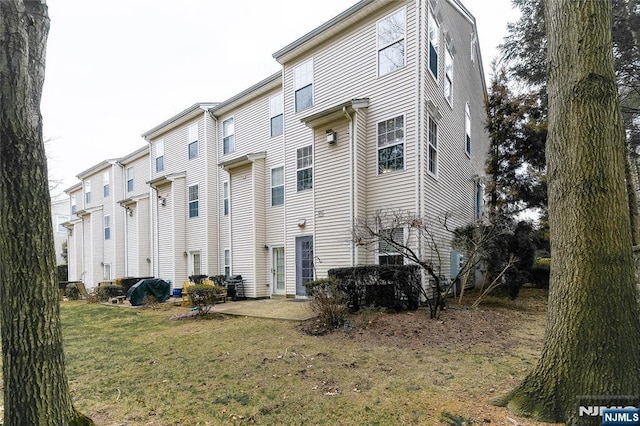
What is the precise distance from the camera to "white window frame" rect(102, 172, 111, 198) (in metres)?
22.3

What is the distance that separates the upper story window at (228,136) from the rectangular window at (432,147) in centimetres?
896

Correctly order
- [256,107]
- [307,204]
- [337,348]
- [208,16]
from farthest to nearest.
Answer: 1. [208,16]
2. [256,107]
3. [307,204]
4. [337,348]

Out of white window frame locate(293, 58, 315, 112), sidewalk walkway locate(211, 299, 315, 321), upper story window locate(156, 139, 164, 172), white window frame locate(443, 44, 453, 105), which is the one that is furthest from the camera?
upper story window locate(156, 139, 164, 172)

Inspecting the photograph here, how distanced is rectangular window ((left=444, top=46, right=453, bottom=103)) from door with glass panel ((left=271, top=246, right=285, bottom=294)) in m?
8.46

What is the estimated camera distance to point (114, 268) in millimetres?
20047

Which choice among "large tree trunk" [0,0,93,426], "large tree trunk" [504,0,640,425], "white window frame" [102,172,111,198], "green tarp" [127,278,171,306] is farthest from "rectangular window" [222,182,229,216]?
"large tree trunk" [504,0,640,425]

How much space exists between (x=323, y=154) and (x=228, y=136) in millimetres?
6599

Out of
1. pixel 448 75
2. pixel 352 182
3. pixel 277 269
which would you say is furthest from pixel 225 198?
pixel 448 75

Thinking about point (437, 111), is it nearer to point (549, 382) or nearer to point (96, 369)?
point (549, 382)

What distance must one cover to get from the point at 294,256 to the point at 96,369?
6962 mm

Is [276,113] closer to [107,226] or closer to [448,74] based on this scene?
[448,74]

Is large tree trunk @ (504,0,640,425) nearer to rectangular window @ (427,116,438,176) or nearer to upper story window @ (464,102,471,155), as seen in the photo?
rectangular window @ (427,116,438,176)

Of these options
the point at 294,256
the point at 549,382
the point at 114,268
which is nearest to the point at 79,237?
the point at 114,268

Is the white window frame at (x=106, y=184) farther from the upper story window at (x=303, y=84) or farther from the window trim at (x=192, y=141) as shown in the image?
the upper story window at (x=303, y=84)
